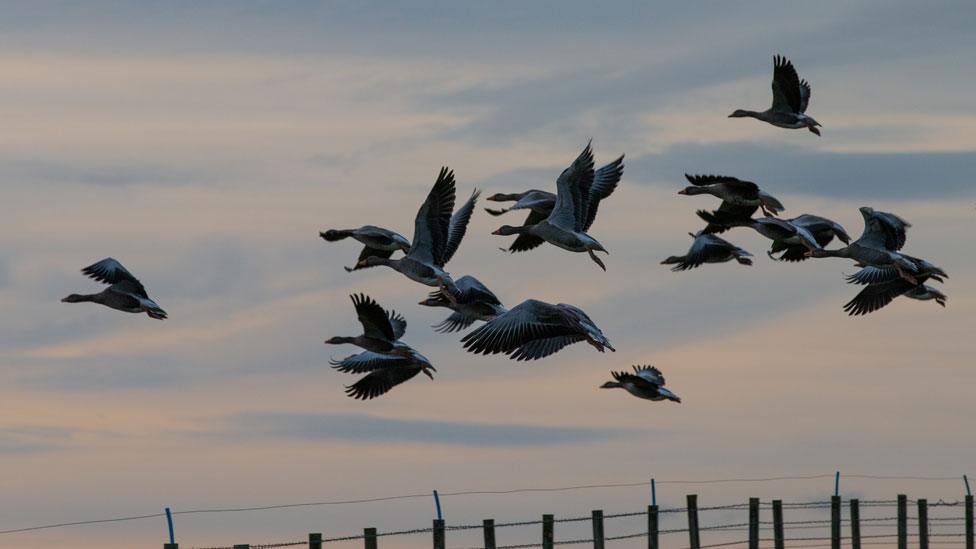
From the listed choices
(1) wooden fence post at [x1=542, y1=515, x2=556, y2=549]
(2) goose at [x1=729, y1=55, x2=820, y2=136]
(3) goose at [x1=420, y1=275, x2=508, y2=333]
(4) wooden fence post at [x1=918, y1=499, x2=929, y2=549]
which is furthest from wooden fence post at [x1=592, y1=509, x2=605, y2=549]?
(4) wooden fence post at [x1=918, y1=499, x2=929, y2=549]

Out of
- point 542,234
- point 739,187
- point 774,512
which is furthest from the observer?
point 774,512

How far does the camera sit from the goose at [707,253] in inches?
1136

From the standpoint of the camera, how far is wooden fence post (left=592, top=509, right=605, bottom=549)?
86.7 feet

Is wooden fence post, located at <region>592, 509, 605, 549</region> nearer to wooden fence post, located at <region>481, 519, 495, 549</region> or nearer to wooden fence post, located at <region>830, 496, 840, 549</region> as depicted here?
wooden fence post, located at <region>481, 519, 495, 549</region>

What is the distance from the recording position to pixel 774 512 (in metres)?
30.6

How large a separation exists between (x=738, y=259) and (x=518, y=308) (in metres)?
8.59

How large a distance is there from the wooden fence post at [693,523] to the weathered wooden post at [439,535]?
249 inches

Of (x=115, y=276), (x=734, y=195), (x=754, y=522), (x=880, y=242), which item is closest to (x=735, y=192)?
(x=734, y=195)

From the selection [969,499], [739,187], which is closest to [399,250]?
[739,187]

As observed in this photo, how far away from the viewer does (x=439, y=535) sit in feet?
77.9

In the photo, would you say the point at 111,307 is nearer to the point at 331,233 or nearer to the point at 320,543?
the point at 331,233

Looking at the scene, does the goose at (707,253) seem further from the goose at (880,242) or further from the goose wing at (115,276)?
the goose wing at (115,276)

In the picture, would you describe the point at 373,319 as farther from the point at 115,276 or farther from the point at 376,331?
the point at 115,276

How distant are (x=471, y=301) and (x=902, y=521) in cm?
1224
